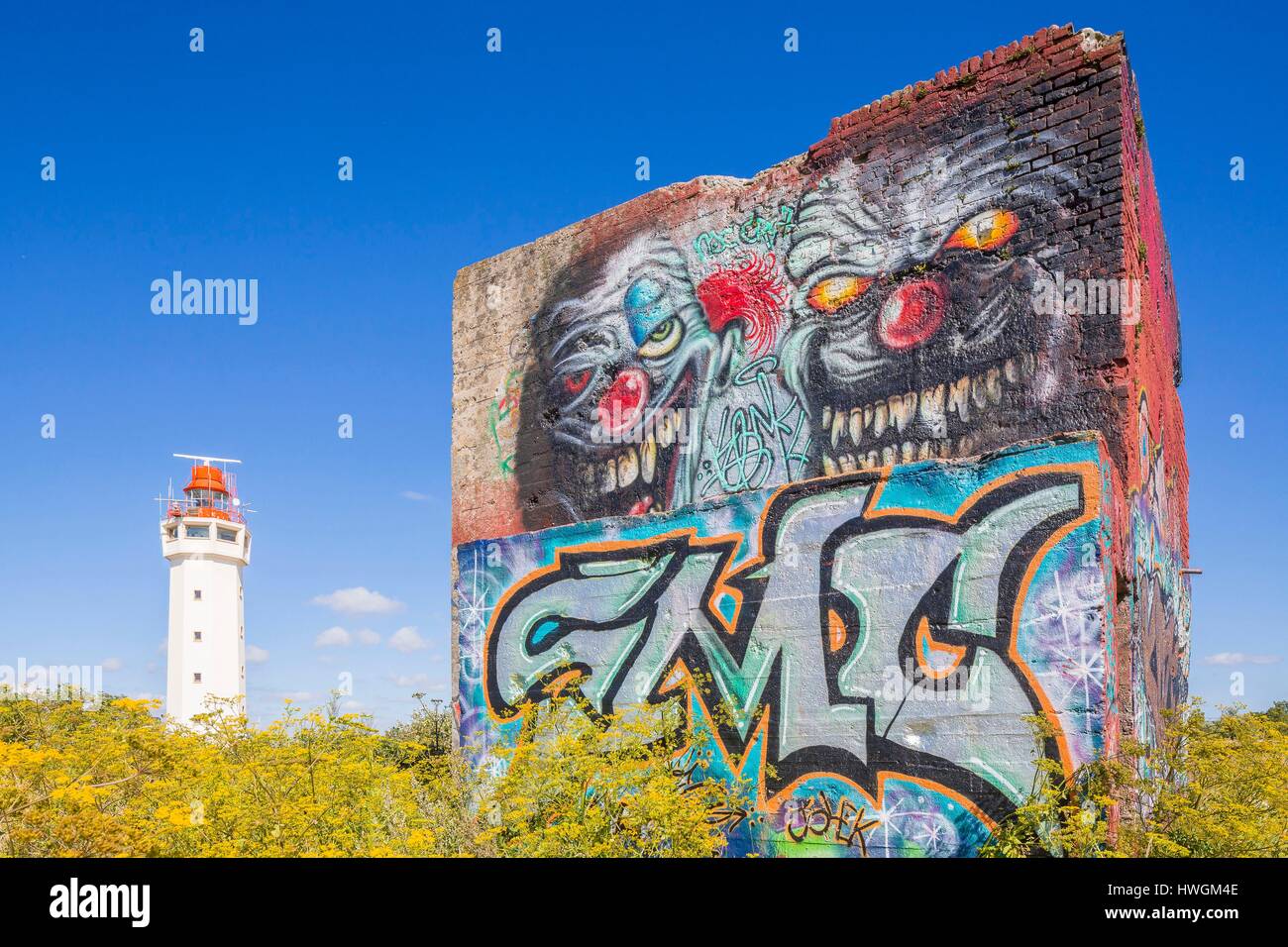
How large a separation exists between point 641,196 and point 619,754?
16.8 ft

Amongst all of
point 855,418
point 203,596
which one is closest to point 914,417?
point 855,418

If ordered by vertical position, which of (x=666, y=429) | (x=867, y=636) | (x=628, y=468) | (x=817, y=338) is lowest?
(x=867, y=636)

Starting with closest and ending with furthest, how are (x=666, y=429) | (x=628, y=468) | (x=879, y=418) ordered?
(x=879, y=418) < (x=666, y=429) < (x=628, y=468)

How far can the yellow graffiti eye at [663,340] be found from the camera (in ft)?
30.1

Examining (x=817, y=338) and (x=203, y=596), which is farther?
(x=203, y=596)

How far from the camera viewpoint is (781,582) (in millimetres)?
7996

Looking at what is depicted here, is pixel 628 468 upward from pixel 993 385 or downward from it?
downward

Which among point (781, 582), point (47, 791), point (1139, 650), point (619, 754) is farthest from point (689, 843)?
point (47, 791)

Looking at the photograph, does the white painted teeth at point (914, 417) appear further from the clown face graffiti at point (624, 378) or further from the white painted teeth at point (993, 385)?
the clown face graffiti at point (624, 378)

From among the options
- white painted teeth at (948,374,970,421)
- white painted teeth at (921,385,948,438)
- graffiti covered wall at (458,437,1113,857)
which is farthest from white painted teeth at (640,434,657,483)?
white painted teeth at (948,374,970,421)

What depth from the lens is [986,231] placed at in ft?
24.5

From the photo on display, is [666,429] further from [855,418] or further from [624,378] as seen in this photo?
[855,418]

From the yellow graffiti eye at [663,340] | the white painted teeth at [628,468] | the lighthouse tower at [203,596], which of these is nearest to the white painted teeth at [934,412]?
the yellow graffiti eye at [663,340]

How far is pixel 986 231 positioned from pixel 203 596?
27.5m
